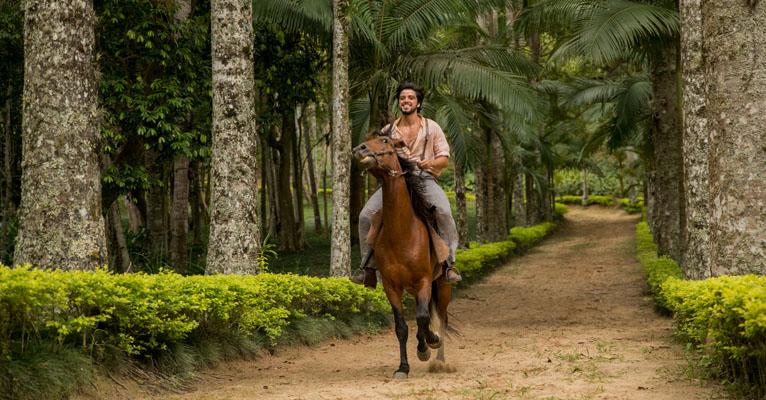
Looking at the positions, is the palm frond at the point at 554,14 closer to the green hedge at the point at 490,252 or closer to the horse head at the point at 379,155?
the green hedge at the point at 490,252

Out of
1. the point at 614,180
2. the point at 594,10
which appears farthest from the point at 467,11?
the point at 614,180

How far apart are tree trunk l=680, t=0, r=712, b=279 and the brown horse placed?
5086mm

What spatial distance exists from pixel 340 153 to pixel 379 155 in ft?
18.5

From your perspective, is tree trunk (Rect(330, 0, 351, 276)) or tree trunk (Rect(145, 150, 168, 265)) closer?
tree trunk (Rect(330, 0, 351, 276))

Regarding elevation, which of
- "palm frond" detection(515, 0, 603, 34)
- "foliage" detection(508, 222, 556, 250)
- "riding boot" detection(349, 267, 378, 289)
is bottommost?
"foliage" detection(508, 222, 556, 250)

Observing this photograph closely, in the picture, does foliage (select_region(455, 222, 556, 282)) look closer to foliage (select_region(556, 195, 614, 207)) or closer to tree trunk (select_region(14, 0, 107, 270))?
tree trunk (select_region(14, 0, 107, 270))

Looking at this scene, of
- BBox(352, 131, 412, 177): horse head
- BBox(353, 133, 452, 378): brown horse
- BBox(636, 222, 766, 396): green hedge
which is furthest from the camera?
BBox(353, 133, 452, 378): brown horse

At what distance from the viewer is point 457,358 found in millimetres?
9555

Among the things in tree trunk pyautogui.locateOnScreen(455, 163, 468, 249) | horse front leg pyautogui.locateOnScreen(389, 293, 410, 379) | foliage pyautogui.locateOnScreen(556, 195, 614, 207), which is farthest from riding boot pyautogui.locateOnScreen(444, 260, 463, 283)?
foliage pyautogui.locateOnScreen(556, 195, 614, 207)

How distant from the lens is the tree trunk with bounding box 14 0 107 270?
25.5ft

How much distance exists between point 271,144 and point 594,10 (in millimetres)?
10873

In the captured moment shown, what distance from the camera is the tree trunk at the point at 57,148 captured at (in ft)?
25.5

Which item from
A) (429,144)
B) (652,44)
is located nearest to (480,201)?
(652,44)

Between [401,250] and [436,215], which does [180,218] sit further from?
[401,250]
